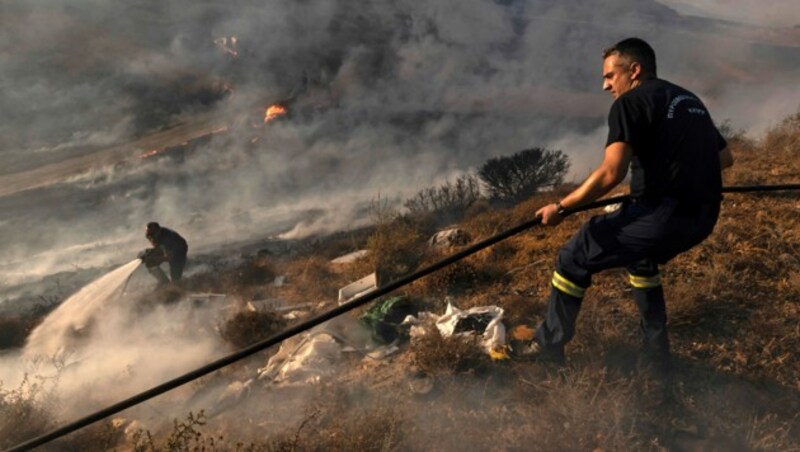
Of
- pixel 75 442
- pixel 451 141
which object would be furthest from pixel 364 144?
pixel 75 442

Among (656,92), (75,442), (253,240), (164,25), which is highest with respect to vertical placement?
(164,25)

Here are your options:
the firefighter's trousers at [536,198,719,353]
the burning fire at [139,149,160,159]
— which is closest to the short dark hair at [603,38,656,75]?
the firefighter's trousers at [536,198,719,353]

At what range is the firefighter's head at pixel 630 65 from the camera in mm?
2621

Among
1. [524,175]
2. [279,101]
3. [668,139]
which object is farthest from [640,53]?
[279,101]

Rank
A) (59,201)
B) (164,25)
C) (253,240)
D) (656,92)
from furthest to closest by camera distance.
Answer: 1. (164,25)
2. (59,201)
3. (253,240)
4. (656,92)

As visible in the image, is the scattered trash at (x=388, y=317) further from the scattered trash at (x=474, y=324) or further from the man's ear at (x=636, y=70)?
the man's ear at (x=636, y=70)

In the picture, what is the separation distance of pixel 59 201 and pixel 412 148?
11979 mm

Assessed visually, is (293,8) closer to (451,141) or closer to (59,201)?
(451,141)

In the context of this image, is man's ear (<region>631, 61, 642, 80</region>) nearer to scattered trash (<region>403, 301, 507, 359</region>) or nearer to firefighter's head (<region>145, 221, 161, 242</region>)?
scattered trash (<region>403, 301, 507, 359</region>)

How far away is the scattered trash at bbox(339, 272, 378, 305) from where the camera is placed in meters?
5.40

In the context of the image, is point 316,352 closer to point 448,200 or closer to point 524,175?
point 448,200

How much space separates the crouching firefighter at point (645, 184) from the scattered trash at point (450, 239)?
Result: 12.3 ft

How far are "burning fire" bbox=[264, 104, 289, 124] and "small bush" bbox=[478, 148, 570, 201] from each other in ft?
29.4

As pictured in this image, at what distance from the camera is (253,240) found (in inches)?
464
